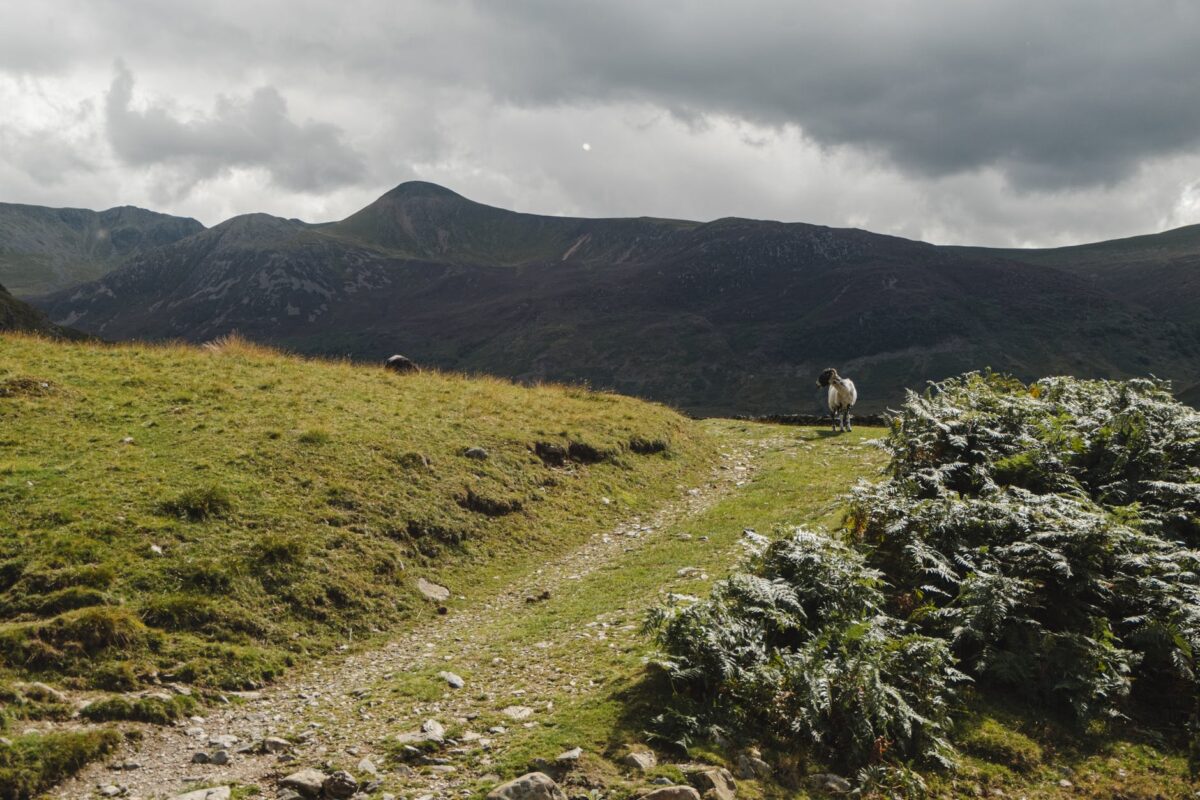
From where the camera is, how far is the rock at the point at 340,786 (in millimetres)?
7059

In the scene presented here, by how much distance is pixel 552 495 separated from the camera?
64.9ft

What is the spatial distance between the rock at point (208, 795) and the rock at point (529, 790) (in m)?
2.27

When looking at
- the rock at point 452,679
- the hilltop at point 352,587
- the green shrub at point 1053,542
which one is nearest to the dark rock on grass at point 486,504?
the hilltop at point 352,587

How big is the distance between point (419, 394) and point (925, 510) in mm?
17530

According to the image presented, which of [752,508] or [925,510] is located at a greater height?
[925,510]

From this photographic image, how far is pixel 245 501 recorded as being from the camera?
14.0 m

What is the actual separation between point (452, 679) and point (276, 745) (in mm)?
2411

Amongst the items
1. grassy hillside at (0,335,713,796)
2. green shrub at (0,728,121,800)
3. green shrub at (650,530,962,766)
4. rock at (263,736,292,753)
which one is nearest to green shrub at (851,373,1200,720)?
green shrub at (650,530,962,766)

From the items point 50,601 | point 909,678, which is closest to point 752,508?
point 909,678

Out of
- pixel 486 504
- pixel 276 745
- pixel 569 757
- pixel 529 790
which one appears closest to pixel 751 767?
pixel 569 757

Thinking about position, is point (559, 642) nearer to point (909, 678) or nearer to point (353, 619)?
point (353, 619)

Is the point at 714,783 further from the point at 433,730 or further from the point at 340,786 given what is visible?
the point at 340,786

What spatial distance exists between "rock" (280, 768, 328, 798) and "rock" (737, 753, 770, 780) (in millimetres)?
4241

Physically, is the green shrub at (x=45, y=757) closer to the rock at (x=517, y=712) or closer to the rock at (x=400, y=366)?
the rock at (x=517, y=712)
